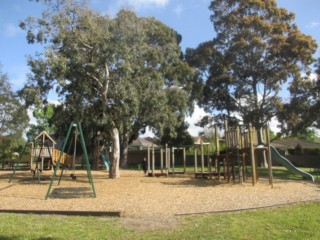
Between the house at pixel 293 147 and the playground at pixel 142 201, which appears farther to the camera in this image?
the house at pixel 293 147

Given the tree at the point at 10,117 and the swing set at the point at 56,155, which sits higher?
the tree at the point at 10,117

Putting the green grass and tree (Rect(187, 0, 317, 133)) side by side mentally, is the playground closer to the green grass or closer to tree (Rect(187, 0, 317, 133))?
the green grass

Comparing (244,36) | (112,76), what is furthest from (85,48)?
(244,36)

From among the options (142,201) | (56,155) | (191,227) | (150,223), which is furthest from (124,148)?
(191,227)

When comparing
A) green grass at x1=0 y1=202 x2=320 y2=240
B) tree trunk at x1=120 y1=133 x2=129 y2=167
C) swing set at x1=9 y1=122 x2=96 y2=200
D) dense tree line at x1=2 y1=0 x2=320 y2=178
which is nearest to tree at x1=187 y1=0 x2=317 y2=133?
dense tree line at x1=2 y1=0 x2=320 y2=178

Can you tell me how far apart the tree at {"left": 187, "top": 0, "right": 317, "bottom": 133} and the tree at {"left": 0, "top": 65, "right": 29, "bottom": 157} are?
62.6ft

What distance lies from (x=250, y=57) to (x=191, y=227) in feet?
99.9

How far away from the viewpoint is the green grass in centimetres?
762

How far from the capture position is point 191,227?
27.5ft

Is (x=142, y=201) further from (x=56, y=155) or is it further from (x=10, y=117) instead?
(x=10, y=117)

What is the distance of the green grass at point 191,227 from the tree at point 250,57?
27.9 meters

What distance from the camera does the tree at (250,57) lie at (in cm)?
3553

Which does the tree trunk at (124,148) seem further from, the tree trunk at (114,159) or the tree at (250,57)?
the tree trunk at (114,159)

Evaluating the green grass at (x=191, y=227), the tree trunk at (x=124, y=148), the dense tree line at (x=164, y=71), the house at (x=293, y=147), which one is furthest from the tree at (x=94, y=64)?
the house at (x=293, y=147)
